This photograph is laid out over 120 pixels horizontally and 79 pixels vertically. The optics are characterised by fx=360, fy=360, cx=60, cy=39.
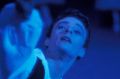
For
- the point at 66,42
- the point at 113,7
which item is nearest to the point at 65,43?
the point at 66,42

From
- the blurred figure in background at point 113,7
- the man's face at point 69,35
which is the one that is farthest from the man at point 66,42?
the blurred figure in background at point 113,7

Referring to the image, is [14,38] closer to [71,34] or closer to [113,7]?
[71,34]

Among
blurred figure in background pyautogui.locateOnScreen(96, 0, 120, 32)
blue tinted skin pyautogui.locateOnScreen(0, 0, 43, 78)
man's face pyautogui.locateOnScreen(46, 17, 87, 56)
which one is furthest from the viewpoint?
blurred figure in background pyautogui.locateOnScreen(96, 0, 120, 32)

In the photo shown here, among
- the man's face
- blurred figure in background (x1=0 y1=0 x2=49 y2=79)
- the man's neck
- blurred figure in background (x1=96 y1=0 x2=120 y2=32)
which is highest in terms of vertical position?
blurred figure in background (x1=96 y1=0 x2=120 y2=32)

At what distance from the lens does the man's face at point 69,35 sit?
416 mm

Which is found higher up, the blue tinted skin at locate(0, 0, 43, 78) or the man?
the man

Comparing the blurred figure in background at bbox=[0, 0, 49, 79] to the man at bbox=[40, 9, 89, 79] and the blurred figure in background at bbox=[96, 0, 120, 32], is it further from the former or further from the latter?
the blurred figure in background at bbox=[96, 0, 120, 32]

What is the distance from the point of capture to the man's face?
0.42 meters

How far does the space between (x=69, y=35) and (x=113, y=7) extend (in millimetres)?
2619

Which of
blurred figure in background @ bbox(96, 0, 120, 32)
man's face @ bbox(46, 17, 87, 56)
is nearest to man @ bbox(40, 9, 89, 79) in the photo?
man's face @ bbox(46, 17, 87, 56)

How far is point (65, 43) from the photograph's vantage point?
415 millimetres

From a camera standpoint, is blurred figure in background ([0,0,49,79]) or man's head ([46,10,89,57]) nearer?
blurred figure in background ([0,0,49,79])

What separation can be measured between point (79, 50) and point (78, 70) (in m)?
1.16

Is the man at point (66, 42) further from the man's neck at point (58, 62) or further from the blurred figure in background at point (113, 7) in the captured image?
the blurred figure in background at point (113, 7)
